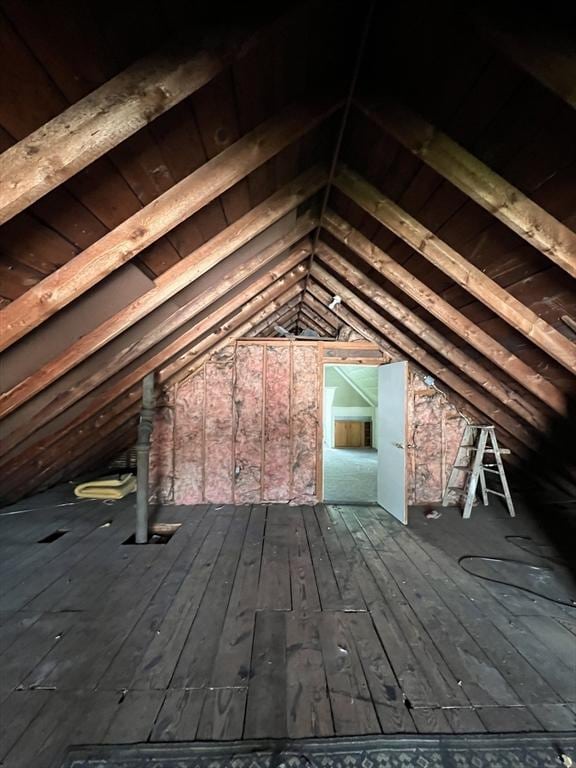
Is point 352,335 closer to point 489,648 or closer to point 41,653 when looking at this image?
point 489,648

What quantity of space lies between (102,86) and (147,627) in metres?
2.72

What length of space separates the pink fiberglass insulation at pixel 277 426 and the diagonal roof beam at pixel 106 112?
3.52 metres

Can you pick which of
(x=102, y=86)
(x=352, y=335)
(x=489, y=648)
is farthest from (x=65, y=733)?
(x=352, y=335)

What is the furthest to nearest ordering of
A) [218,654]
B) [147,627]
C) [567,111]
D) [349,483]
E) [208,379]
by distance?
[349,483], [208,379], [147,627], [218,654], [567,111]

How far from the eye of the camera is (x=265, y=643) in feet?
6.30

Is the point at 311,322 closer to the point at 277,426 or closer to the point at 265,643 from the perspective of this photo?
the point at 277,426

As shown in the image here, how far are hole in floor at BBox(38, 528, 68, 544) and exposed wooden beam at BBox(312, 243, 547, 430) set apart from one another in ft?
13.3

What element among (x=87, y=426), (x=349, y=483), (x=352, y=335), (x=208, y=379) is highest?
(x=352, y=335)

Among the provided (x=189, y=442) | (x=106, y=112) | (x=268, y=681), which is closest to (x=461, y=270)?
(x=106, y=112)

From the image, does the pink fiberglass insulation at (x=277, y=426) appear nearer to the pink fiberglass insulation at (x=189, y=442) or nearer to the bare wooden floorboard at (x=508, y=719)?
the pink fiberglass insulation at (x=189, y=442)

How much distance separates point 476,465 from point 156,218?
4.25 m

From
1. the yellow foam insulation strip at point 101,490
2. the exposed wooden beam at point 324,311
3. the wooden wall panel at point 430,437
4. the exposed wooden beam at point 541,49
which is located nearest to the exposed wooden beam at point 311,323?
the exposed wooden beam at point 324,311

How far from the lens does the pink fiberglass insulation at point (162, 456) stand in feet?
14.4

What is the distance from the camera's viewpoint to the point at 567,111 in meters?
1.14
